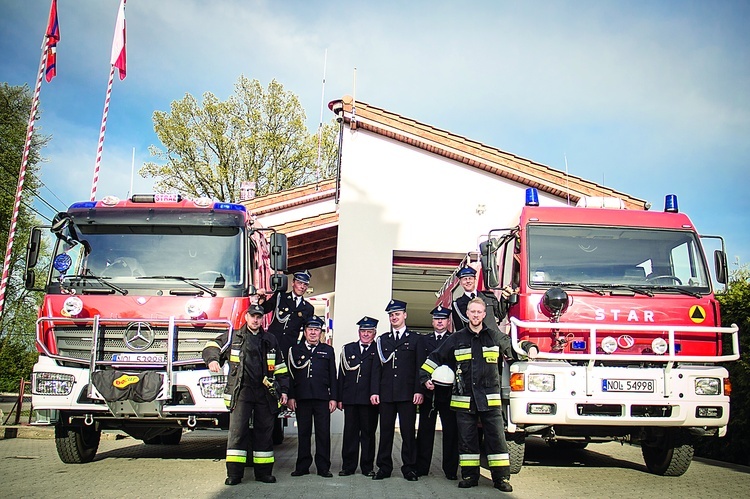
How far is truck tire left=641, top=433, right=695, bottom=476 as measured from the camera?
25.2 feet

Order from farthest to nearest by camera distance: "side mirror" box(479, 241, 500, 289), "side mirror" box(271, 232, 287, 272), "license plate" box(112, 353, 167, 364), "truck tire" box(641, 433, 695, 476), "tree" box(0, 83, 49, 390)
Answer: "tree" box(0, 83, 49, 390), "side mirror" box(271, 232, 287, 272), "side mirror" box(479, 241, 500, 289), "truck tire" box(641, 433, 695, 476), "license plate" box(112, 353, 167, 364)

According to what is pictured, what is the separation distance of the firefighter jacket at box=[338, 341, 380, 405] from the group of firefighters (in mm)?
11

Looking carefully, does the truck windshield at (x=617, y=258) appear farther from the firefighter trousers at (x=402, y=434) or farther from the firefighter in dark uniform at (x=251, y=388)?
the firefighter in dark uniform at (x=251, y=388)

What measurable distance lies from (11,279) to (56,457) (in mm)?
17261

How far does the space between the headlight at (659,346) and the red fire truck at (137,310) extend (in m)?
4.15

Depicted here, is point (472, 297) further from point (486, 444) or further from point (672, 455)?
point (672, 455)

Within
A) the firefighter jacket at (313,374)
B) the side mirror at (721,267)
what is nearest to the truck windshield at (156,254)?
the firefighter jacket at (313,374)

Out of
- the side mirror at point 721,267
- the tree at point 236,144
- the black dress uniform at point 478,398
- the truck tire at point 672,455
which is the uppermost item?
the tree at point 236,144

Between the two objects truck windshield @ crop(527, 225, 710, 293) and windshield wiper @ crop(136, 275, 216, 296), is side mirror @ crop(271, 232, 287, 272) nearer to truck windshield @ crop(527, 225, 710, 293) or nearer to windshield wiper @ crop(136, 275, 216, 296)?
windshield wiper @ crop(136, 275, 216, 296)

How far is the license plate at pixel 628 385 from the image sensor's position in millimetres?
6984

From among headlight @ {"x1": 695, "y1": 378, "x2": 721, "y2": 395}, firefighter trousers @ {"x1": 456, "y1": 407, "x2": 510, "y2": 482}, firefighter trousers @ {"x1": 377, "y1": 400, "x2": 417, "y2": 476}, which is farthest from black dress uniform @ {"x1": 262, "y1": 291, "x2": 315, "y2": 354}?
headlight @ {"x1": 695, "y1": 378, "x2": 721, "y2": 395}

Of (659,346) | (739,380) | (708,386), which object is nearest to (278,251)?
(659,346)

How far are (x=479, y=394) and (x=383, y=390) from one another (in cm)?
122

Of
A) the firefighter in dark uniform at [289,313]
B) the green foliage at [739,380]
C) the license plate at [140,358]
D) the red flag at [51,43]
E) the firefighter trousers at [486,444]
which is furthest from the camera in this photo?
the red flag at [51,43]
